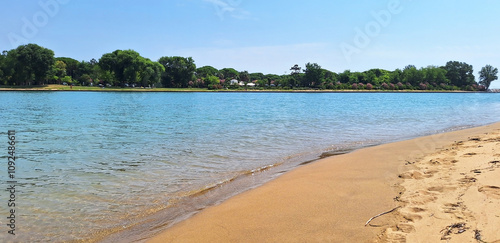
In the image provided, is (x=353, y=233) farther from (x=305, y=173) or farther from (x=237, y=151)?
(x=237, y=151)

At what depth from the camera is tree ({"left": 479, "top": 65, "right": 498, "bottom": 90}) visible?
15100cm

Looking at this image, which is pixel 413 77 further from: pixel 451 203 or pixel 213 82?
pixel 451 203

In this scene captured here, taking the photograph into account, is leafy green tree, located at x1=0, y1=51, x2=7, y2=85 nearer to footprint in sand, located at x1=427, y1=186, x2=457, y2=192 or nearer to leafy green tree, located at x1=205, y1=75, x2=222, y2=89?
leafy green tree, located at x1=205, y1=75, x2=222, y2=89

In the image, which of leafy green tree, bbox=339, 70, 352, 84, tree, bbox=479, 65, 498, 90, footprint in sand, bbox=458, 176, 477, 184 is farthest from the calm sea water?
tree, bbox=479, 65, 498, 90

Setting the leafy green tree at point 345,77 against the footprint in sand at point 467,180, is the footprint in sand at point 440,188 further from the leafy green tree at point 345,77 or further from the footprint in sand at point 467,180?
the leafy green tree at point 345,77

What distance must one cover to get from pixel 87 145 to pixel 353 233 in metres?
10.2

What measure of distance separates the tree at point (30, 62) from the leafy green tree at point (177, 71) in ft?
115

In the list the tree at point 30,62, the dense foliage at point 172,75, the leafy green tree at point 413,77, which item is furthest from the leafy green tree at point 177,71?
the leafy green tree at point 413,77

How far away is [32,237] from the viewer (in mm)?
4316

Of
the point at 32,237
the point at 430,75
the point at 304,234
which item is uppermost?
the point at 430,75

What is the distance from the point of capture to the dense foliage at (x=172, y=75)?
8519 cm

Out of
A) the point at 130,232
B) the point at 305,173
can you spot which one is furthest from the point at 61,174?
the point at 305,173

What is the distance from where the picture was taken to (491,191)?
4.33 metres

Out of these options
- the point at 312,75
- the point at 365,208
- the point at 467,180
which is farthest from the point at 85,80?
the point at 467,180
